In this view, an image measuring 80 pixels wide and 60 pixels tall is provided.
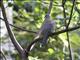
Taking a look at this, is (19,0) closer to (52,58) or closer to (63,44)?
(63,44)

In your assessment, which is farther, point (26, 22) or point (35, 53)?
point (26, 22)

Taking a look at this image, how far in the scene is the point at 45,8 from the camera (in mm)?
2082

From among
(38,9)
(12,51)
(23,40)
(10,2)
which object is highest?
(10,2)

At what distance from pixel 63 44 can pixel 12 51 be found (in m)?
1.63

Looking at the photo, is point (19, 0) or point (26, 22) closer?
point (19, 0)

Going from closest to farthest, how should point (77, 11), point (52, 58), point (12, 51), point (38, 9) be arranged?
point (77, 11)
point (52, 58)
point (38, 9)
point (12, 51)

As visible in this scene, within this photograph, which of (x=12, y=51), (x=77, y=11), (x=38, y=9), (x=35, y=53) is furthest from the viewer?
(x=12, y=51)

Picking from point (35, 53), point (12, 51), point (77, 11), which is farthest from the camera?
point (12, 51)

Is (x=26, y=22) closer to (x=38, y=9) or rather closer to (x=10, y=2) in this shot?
(x=38, y=9)

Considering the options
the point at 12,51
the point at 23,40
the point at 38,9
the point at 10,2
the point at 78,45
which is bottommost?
the point at 12,51

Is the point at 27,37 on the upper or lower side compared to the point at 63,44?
lower

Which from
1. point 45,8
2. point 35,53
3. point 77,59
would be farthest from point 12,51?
point 45,8

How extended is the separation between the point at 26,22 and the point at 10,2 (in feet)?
3.74

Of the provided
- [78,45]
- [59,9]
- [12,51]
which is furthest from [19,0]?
[12,51]
